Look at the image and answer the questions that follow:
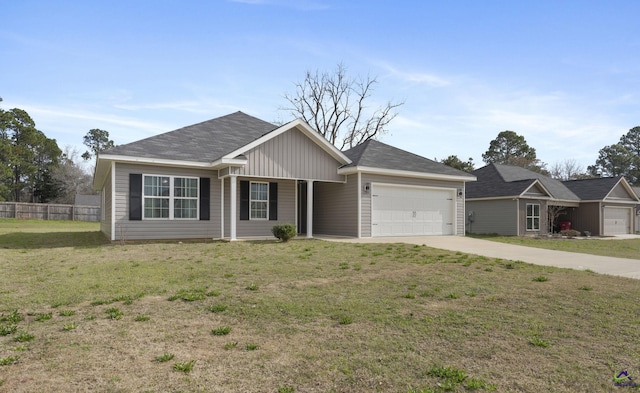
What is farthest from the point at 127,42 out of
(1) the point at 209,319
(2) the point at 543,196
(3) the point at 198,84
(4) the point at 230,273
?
(2) the point at 543,196

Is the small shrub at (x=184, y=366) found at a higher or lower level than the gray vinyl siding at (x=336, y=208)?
lower

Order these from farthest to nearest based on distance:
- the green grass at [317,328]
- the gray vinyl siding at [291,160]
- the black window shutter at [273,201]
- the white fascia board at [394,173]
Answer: the black window shutter at [273,201]
the white fascia board at [394,173]
the gray vinyl siding at [291,160]
the green grass at [317,328]

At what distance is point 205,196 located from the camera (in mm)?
14805

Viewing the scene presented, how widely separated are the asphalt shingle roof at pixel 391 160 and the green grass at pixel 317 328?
8179 mm

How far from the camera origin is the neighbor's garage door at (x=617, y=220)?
26.4 m

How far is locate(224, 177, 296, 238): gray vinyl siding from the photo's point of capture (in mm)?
15242

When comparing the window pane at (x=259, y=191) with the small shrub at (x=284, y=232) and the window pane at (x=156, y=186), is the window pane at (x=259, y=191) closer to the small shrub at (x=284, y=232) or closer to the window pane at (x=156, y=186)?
the small shrub at (x=284, y=232)

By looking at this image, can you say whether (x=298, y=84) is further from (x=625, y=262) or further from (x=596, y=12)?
(x=625, y=262)

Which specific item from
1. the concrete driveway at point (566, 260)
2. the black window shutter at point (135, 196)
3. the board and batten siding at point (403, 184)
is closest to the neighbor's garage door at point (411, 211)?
the board and batten siding at point (403, 184)

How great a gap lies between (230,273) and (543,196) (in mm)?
20744

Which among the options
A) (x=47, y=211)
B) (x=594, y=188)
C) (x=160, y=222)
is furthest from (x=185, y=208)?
(x=47, y=211)

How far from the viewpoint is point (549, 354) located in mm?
4008

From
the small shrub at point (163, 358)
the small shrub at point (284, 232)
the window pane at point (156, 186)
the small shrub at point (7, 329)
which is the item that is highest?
the window pane at point (156, 186)

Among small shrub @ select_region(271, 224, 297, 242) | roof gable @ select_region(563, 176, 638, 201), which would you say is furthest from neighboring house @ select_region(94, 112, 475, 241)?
roof gable @ select_region(563, 176, 638, 201)
